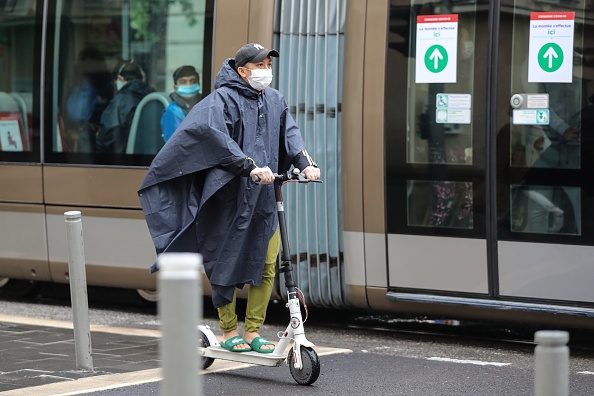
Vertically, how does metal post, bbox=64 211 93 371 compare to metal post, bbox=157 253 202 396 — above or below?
below

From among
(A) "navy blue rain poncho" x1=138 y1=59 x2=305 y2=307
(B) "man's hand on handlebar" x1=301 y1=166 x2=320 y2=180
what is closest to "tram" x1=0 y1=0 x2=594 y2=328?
(A) "navy blue rain poncho" x1=138 y1=59 x2=305 y2=307

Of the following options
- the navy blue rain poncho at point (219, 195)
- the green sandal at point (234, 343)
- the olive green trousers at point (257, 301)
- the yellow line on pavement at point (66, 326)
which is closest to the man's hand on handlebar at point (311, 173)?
the navy blue rain poncho at point (219, 195)

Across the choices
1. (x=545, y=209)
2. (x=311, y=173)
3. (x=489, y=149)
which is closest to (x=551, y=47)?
(x=489, y=149)

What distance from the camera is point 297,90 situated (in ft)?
27.7

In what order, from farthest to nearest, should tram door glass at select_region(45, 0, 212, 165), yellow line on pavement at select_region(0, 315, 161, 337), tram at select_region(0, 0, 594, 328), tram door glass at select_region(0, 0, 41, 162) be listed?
tram door glass at select_region(0, 0, 41, 162), tram door glass at select_region(45, 0, 212, 165), yellow line on pavement at select_region(0, 315, 161, 337), tram at select_region(0, 0, 594, 328)

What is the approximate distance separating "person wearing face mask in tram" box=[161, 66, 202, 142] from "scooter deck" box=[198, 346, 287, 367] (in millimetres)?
2767

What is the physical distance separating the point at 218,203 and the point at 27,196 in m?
3.66

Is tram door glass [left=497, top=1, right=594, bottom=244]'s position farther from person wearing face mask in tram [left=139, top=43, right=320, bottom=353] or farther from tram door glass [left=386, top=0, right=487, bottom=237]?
person wearing face mask in tram [left=139, top=43, right=320, bottom=353]

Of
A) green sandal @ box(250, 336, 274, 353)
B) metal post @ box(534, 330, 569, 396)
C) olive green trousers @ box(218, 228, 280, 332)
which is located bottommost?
green sandal @ box(250, 336, 274, 353)

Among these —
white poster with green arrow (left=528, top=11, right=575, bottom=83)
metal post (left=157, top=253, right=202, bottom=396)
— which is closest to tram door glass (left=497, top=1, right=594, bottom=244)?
white poster with green arrow (left=528, top=11, right=575, bottom=83)

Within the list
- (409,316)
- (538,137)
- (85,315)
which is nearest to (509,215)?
(538,137)

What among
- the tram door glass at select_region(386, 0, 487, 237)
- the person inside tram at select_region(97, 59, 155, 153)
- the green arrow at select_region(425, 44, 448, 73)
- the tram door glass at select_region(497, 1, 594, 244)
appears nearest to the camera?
the tram door glass at select_region(497, 1, 594, 244)

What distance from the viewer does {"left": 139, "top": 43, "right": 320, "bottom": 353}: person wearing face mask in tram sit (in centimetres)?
641

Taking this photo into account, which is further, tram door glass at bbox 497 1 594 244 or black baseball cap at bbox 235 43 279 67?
tram door glass at bbox 497 1 594 244
